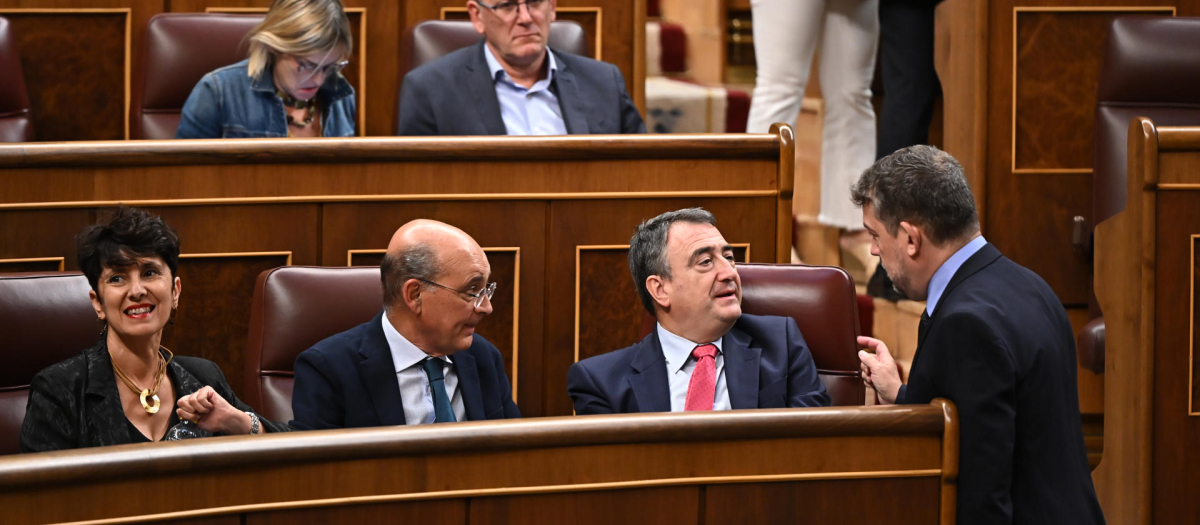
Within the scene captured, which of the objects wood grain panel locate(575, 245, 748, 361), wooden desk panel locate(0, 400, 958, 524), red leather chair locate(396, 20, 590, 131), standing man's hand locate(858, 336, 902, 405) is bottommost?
wooden desk panel locate(0, 400, 958, 524)

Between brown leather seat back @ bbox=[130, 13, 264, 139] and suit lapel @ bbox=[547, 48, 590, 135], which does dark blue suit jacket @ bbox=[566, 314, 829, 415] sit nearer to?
suit lapel @ bbox=[547, 48, 590, 135]

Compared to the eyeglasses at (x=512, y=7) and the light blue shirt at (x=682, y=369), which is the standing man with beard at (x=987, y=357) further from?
the eyeglasses at (x=512, y=7)

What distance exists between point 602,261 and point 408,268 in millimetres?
500

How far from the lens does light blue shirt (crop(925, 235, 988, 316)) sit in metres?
1.51

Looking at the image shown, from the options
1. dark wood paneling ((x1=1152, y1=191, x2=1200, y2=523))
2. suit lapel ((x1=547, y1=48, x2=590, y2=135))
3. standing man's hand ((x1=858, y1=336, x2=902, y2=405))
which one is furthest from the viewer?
suit lapel ((x1=547, y1=48, x2=590, y2=135))

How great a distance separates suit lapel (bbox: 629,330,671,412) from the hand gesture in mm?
573

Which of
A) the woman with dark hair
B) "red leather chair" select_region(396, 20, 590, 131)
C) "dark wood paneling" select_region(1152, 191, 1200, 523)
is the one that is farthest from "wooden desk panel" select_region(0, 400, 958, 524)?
"red leather chair" select_region(396, 20, 590, 131)

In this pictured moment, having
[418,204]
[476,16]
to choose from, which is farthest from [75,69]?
[418,204]

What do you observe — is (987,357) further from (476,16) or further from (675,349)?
(476,16)

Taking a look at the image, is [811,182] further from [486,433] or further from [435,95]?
[486,433]

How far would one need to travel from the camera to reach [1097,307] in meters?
2.45

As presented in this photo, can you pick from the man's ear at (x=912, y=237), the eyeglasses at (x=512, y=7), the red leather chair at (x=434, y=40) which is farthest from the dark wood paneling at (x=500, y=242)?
the man's ear at (x=912, y=237)

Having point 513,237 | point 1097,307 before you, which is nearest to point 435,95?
point 513,237

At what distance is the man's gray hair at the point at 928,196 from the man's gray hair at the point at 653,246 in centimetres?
44
